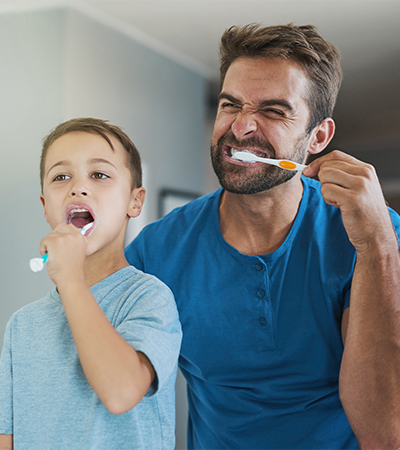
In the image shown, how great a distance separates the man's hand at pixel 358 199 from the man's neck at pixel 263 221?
221 millimetres

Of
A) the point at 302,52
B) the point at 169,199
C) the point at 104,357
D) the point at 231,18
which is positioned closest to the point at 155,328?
the point at 104,357

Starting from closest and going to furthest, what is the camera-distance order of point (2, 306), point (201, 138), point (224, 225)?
point (224, 225) < point (2, 306) < point (201, 138)

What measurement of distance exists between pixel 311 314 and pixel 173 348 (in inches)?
17.2

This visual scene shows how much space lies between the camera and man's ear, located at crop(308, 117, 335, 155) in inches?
47.3

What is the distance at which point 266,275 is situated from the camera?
41.7 inches

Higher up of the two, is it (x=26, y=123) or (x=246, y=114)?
(x=26, y=123)

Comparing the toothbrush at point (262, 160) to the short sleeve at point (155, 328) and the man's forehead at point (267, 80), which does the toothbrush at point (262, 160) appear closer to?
the man's forehead at point (267, 80)

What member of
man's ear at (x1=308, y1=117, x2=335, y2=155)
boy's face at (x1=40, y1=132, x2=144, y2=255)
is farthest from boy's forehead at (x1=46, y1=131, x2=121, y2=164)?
man's ear at (x1=308, y1=117, x2=335, y2=155)

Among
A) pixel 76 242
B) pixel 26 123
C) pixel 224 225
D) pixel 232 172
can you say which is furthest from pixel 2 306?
pixel 76 242

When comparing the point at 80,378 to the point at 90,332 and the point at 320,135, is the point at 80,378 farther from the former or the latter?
the point at 320,135

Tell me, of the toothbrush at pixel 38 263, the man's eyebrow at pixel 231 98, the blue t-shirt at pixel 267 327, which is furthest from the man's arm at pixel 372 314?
the toothbrush at pixel 38 263

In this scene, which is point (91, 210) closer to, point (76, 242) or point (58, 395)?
point (76, 242)

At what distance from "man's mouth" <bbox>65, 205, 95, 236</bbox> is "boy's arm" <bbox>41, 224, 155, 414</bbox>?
80 mm

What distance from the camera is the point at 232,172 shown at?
3.42ft
